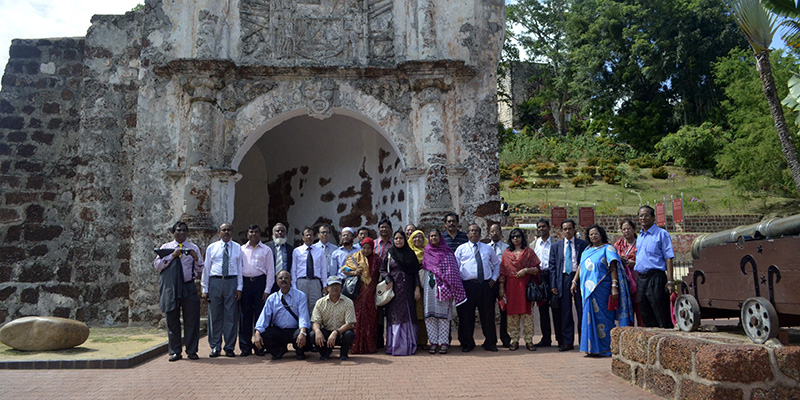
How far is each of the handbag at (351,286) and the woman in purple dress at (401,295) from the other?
31 centimetres

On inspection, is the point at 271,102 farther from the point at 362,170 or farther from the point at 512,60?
the point at 512,60

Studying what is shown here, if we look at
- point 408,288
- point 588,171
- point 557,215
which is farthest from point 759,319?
point 588,171

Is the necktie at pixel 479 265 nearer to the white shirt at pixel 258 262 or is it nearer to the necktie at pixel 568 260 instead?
the necktie at pixel 568 260

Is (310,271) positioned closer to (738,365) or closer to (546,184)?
(738,365)

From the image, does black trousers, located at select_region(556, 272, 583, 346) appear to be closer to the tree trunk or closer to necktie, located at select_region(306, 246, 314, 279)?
necktie, located at select_region(306, 246, 314, 279)

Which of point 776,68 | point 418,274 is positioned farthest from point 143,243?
point 776,68

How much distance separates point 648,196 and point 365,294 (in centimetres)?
2446

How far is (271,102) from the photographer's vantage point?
887 cm

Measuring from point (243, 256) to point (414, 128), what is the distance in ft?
11.2

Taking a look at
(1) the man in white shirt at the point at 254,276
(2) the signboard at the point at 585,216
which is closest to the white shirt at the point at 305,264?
(1) the man in white shirt at the point at 254,276

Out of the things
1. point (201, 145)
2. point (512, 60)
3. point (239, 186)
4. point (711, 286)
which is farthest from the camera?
point (512, 60)

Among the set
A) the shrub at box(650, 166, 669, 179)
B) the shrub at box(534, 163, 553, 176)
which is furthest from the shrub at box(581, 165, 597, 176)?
the shrub at box(650, 166, 669, 179)

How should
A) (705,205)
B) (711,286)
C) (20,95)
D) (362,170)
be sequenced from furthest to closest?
(705,205), (362,170), (20,95), (711,286)

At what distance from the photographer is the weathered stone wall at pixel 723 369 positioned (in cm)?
383
